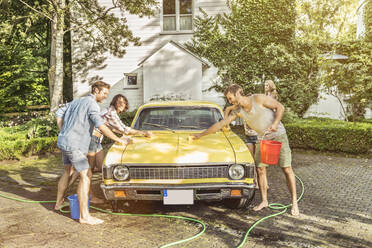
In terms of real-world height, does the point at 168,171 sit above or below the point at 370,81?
below

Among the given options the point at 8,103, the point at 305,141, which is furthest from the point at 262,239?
the point at 8,103

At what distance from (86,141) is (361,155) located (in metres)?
8.10

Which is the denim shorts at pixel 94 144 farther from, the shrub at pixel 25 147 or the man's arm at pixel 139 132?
the shrub at pixel 25 147

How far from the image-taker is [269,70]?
14.8m

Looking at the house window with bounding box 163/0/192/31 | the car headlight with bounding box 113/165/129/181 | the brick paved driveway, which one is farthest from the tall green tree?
the car headlight with bounding box 113/165/129/181

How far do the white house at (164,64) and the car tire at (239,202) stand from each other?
39.8 feet

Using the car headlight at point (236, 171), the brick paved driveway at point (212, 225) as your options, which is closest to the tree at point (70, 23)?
the brick paved driveway at point (212, 225)

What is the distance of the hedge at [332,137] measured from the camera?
9242mm

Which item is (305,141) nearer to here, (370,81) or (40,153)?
(370,81)

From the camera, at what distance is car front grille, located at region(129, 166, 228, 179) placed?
4152 millimetres

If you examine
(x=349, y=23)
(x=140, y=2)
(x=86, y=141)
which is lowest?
(x=86, y=141)

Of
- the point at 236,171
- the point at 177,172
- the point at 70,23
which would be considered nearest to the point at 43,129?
the point at 70,23

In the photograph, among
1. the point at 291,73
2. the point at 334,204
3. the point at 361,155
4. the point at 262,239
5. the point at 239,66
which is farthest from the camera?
the point at 239,66

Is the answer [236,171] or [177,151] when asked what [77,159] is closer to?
[177,151]
